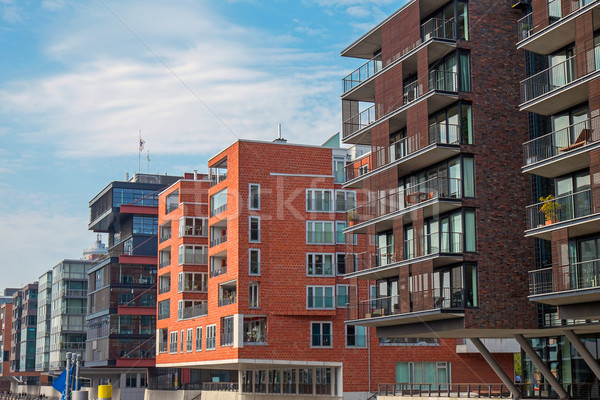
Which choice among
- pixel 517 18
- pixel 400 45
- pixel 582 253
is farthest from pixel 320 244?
pixel 582 253

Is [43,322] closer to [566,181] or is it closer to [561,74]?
[566,181]

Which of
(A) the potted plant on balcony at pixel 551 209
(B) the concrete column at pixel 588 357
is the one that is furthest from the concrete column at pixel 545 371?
(A) the potted plant on balcony at pixel 551 209

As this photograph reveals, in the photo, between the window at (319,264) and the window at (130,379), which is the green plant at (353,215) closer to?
the window at (319,264)

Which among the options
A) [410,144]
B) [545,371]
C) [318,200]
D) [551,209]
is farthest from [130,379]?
[551,209]

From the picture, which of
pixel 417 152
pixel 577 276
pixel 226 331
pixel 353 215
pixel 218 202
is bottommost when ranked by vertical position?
pixel 226 331

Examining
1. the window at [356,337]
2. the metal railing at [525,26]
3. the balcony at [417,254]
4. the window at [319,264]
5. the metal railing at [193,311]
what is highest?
the metal railing at [525,26]

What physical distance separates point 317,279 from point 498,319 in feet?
76.8

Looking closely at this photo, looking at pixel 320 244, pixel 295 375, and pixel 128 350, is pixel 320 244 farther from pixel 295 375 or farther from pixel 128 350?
pixel 128 350

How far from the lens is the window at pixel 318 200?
225 feet

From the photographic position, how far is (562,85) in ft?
138

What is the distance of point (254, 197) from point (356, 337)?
13497mm

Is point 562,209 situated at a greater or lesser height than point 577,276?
greater

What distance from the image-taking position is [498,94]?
160ft

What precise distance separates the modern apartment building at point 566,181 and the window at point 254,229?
2538cm
